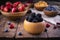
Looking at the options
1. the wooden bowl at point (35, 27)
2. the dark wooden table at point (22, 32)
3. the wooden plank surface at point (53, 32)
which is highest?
the wooden bowl at point (35, 27)

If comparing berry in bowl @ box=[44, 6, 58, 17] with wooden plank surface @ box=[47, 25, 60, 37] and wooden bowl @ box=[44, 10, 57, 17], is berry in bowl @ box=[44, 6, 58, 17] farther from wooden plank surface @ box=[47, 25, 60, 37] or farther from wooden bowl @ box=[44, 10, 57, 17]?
wooden plank surface @ box=[47, 25, 60, 37]

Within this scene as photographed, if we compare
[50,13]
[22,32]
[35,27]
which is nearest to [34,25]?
[35,27]

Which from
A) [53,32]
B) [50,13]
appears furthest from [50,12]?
[53,32]

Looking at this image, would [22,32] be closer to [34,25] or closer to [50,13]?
[34,25]

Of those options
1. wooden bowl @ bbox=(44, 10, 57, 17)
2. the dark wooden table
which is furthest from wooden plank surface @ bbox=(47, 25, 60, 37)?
wooden bowl @ bbox=(44, 10, 57, 17)

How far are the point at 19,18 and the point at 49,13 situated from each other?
1.07 ft

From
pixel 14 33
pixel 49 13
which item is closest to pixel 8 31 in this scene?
pixel 14 33

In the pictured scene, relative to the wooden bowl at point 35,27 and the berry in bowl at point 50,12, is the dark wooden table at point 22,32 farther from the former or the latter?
the berry in bowl at point 50,12

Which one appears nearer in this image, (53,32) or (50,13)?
(53,32)

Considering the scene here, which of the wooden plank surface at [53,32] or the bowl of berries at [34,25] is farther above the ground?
the bowl of berries at [34,25]

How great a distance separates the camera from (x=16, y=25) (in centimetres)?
159

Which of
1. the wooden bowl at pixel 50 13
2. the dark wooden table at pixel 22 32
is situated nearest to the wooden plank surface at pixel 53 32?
the dark wooden table at pixel 22 32

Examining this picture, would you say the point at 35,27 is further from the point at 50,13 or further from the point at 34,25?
the point at 50,13

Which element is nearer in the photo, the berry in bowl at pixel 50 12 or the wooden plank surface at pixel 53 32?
the wooden plank surface at pixel 53 32
